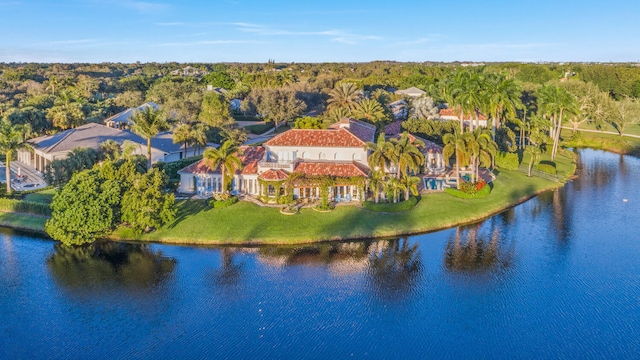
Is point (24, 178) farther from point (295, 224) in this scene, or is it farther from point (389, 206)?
point (389, 206)

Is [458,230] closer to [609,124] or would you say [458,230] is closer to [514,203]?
[514,203]

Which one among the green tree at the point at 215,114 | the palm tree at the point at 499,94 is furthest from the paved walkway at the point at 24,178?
the palm tree at the point at 499,94

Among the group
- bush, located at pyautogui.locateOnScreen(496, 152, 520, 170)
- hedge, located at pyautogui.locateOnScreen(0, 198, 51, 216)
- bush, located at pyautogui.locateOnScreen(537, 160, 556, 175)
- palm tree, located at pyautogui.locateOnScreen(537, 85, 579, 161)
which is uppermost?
palm tree, located at pyautogui.locateOnScreen(537, 85, 579, 161)

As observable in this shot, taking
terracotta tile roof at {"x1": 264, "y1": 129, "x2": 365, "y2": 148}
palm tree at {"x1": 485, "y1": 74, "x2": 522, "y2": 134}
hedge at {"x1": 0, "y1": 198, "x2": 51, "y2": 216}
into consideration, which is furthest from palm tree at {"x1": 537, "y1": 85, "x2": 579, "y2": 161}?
hedge at {"x1": 0, "y1": 198, "x2": 51, "y2": 216}

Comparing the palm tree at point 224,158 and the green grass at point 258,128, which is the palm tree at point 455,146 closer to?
the palm tree at point 224,158

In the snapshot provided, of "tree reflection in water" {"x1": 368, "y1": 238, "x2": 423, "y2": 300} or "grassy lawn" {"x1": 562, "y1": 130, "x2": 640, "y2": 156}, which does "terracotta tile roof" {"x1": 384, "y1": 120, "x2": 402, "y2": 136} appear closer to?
"grassy lawn" {"x1": 562, "y1": 130, "x2": 640, "y2": 156}

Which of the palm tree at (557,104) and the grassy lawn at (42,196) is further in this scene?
the palm tree at (557,104)
